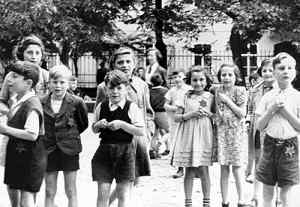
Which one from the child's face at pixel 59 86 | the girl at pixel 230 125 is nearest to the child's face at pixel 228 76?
the girl at pixel 230 125

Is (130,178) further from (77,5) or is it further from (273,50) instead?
(273,50)

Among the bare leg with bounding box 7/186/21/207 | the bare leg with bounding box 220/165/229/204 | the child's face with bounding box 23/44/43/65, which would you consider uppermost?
the child's face with bounding box 23/44/43/65

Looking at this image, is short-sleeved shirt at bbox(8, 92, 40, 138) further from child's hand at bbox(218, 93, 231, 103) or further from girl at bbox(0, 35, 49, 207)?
child's hand at bbox(218, 93, 231, 103)

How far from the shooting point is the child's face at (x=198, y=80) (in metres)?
7.19

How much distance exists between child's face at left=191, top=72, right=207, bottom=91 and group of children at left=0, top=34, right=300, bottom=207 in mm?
11

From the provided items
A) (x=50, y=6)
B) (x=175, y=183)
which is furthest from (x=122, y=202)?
(x=50, y=6)

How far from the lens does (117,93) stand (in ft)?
19.6

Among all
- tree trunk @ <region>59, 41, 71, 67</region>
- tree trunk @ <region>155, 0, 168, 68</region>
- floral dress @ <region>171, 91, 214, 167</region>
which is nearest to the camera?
floral dress @ <region>171, 91, 214, 167</region>

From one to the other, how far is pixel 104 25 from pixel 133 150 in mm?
16930

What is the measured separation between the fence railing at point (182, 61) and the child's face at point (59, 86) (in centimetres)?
1860

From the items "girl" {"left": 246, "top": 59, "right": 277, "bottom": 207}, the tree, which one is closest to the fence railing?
the tree

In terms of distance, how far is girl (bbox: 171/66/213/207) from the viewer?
7082mm

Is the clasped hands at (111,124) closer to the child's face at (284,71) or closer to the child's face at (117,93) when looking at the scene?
the child's face at (117,93)

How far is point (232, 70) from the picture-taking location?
7.35 meters
